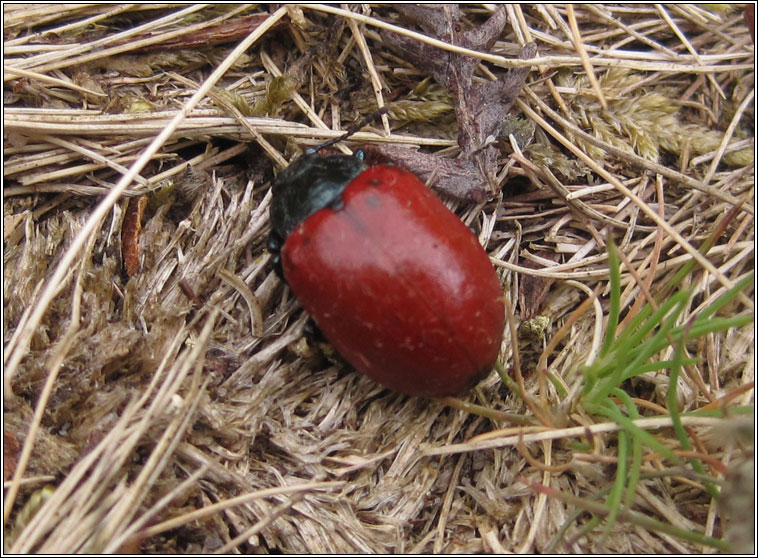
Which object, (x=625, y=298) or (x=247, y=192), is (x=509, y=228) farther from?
(x=247, y=192)

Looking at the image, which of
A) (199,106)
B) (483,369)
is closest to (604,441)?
(483,369)

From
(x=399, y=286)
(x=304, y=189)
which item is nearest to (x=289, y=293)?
(x=304, y=189)

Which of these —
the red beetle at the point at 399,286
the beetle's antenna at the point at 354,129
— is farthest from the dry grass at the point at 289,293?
the red beetle at the point at 399,286

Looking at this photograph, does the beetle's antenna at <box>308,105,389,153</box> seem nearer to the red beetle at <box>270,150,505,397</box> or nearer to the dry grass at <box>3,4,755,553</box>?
the dry grass at <box>3,4,755,553</box>

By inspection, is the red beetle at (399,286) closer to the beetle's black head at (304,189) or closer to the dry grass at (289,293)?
the beetle's black head at (304,189)

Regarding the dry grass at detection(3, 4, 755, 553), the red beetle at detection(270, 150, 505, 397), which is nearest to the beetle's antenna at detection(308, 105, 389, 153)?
the dry grass at detection(3, 4, 755, 553)

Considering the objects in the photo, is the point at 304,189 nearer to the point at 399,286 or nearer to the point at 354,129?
the point at 354,129
